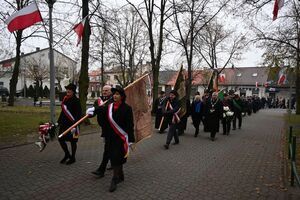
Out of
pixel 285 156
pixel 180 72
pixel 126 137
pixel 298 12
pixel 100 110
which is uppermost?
pixel 298 12

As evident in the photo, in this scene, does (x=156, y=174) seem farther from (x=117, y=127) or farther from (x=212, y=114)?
(x=212, y=114)

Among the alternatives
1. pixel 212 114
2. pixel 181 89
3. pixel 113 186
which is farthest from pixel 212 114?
pixel 113 186

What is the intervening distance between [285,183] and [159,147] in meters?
4.51

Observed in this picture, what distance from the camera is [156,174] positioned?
7.29 meters

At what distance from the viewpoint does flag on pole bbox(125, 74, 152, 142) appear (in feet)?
23.9

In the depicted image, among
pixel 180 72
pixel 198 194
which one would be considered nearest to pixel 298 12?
pixel 180 72

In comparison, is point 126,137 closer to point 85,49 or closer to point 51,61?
point 51,61

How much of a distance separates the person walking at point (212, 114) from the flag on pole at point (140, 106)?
5243 millimetres

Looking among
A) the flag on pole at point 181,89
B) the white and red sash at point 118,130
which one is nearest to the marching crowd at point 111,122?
the white and red sash at point 118,130

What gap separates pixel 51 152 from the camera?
9.29 meters

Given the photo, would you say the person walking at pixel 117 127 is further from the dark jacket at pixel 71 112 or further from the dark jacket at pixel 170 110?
the dark jacket at pixel 170 110

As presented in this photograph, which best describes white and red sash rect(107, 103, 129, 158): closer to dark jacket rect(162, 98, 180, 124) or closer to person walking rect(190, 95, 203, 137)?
dark jacket rect(162, 98, 180, 124)

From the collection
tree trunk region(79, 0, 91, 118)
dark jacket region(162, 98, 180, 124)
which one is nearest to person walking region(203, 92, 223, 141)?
dark jacket region(162, 98, 180, 124)

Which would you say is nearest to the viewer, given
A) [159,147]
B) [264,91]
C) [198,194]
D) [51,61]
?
[198,194]
